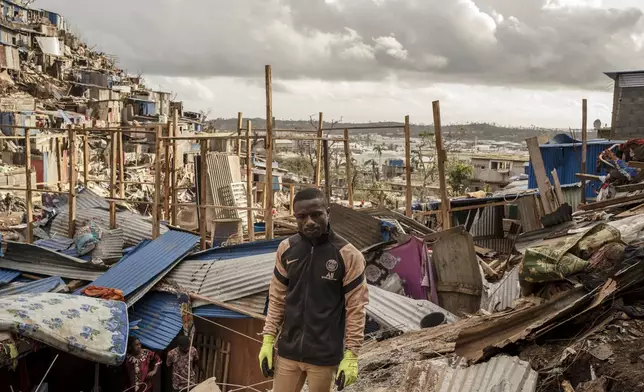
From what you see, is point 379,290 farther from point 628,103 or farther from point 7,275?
point 628,103

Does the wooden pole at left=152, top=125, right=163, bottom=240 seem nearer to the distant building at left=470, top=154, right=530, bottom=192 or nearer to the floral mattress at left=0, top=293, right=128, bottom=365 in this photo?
the floral mattress at left=0, top=293, right=128, bottom=365

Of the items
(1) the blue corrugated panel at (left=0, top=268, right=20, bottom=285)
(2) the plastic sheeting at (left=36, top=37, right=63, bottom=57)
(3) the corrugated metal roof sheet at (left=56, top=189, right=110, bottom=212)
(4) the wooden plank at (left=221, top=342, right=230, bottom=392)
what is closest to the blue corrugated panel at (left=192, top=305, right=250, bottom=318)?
(4) the wooden plank at (left=221, top=342, right=230, bottom=392)

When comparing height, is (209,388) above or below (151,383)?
above

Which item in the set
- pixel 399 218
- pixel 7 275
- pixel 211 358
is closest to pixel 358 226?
pixel 399 218

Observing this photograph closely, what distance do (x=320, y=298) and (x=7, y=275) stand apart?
8.05m

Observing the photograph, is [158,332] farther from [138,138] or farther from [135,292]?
[138,138]

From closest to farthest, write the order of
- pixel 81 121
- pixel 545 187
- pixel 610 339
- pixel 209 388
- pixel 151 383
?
pixel 610 339, pixel 209 388, pixel 151 383, pixel 545 187, pixel 81 121

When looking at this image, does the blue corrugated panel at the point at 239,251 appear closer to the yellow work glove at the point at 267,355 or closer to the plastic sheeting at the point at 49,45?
the yellow work glove at the point at 267,355

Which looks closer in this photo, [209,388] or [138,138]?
[209,388]

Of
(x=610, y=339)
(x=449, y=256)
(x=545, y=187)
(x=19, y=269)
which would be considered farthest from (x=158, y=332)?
(x=545, y=187)

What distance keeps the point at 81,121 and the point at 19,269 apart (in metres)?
24.3

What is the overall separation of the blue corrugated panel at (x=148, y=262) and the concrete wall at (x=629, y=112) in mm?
17145

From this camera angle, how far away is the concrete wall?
19844mm

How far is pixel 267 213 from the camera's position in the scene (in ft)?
28.1
